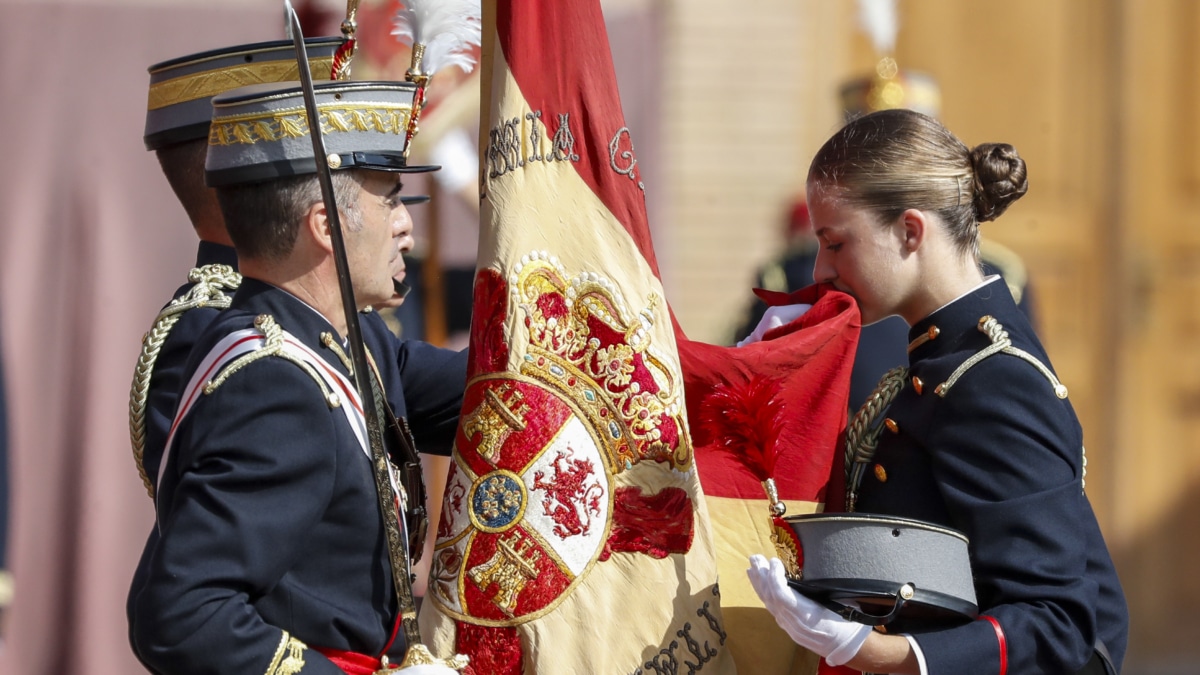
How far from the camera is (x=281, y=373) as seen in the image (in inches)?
84.7

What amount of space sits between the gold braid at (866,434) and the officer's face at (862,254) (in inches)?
4.8

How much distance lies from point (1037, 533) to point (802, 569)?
1.14 feet

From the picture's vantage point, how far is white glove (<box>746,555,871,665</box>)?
216cm

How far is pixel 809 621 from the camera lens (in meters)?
2.17

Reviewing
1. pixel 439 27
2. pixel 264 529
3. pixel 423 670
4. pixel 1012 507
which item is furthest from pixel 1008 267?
pixel 264 529

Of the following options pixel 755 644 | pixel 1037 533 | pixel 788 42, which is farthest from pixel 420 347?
pixel 788 42

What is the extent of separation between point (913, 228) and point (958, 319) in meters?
0.16

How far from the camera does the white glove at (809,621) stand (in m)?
2.16

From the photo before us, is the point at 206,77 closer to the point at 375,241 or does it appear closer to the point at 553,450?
the point at 375,241

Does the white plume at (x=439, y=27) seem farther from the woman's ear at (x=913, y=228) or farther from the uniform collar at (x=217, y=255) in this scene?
the woman's ear at (x=913, y=228)

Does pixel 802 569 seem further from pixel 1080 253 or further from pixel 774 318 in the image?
pixel 1080 253

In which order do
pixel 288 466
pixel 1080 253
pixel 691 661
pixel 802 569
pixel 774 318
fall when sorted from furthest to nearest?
pixel 1080 253
pixel 774 318
pixel 691 661
pixel 802 569
pixel 288 466

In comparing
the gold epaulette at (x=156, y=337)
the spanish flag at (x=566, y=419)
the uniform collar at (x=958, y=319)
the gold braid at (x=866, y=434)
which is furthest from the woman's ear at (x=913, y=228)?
the gold epaulette at (x=156, y=337)

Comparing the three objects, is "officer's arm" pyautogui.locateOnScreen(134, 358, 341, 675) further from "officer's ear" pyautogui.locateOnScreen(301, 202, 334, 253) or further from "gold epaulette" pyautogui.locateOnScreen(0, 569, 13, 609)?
"gold epaulette" pyautogui.locateOnScreen(0, 569, 13, 609)
